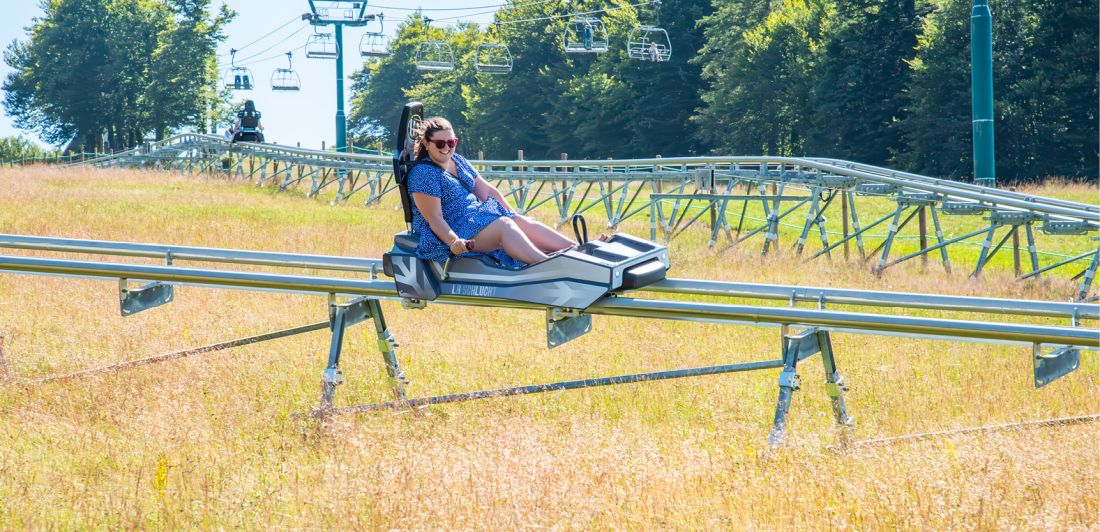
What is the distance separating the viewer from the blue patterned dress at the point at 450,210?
20.1ft

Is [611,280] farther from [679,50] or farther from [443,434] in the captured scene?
[679,50]

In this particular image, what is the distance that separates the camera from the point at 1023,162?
131 feet

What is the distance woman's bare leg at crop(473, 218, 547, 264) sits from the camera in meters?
5.95

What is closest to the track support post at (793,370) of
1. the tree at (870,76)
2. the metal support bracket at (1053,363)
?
the metal support bracket at (1053,363)

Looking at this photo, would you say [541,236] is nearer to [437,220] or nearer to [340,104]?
[437,220]

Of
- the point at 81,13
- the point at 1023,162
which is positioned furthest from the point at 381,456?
the point at 81,13

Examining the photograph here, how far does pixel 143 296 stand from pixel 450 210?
5.81 feet

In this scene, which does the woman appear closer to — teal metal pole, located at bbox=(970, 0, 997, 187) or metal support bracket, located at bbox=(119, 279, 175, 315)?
metal support bracket, located at bbox=(119, 279, 175, 315)

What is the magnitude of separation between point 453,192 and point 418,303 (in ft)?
2.20

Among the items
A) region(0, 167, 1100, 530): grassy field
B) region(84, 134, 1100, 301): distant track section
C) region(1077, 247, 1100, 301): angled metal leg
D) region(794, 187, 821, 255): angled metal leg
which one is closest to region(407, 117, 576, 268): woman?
region(0, 167, 1100, 530): grassy field

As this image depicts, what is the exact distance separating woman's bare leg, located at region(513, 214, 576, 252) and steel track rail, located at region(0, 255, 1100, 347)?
520 millimetres

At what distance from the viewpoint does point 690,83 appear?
6112cm

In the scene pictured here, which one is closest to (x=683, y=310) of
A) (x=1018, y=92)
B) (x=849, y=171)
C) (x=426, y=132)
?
(x=426, y=132)

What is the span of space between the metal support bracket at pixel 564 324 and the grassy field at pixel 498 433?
0.50m
